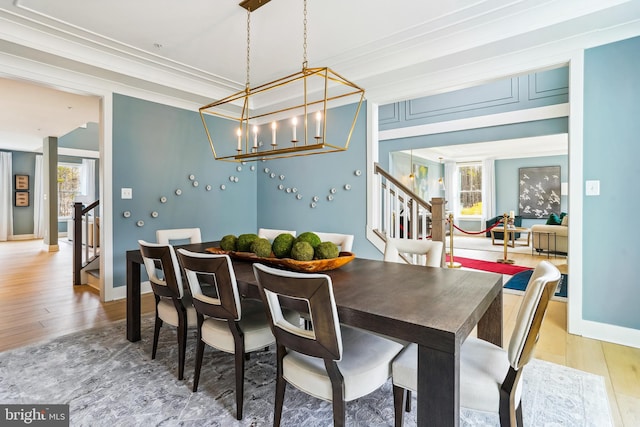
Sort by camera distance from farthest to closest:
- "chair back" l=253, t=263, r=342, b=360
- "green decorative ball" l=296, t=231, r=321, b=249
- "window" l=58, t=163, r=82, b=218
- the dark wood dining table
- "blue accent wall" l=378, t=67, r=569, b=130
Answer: "window" l=58, t=163, r=82, b=218 → "blue accent wall" l=378, t=67, r=569, b=130 → "green decorative ball" l=296, t=231, r=321, b=249 → "chair back" l=253, t=263, r=342, b=360 → the dark wood dining table

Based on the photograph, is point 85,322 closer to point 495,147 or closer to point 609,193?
point 609,193

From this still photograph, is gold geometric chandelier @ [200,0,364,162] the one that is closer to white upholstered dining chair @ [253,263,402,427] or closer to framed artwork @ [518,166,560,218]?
white upholstered dining chair @ [253,263,402,427]

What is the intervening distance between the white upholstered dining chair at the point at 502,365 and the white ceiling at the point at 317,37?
2.15 m

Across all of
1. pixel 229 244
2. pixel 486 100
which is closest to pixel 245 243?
pixel 229 244

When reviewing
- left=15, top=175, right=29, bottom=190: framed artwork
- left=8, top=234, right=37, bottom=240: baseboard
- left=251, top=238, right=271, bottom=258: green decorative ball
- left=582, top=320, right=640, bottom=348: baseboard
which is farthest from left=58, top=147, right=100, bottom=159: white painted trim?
left=582, top=320, right=640, bottom=348: baseboard

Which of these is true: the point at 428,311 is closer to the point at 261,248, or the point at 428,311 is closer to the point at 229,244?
the point at 261,248

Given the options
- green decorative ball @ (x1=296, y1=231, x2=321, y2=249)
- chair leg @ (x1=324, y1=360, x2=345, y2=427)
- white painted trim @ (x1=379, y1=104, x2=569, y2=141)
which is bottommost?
chair leg @ (x1=324, y1=360, x2=345, y2=427)

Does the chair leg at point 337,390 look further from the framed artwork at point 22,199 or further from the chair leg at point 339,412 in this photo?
the framed artwork at point 22,199

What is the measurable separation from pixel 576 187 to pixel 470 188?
8751 mm

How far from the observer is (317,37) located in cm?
295

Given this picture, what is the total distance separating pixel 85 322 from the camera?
3.00 metres

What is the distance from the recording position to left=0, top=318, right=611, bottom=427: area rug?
1667 millimetres

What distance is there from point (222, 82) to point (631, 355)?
4666 mm

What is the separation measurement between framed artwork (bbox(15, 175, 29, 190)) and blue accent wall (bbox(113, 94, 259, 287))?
311 inches
